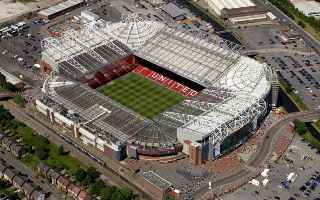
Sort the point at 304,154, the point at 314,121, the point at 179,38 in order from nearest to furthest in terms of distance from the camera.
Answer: the point at 304,154, the point at 314,121, the point at 179,38

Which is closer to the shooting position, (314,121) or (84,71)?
(314,121)

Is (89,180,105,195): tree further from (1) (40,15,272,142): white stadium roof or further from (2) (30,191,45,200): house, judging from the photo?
(1) (40,15,272,142): white stadium roof

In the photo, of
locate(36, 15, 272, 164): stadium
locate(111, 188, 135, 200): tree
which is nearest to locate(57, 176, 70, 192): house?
locate(111, 188, 135, 200): tree

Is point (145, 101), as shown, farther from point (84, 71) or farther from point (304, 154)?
point (304, 154)

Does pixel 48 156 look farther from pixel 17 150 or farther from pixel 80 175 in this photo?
pixel 80 175

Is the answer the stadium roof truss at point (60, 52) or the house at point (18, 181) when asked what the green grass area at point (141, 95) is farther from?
the house at point (18, 181)

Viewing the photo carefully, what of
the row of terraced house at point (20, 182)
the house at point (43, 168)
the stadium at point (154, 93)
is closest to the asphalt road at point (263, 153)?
the stadium at point (154, 93)

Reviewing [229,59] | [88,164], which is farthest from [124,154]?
[229,59]

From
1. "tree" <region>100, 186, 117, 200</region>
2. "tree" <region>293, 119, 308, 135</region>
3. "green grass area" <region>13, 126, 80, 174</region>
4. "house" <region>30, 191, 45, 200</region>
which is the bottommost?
"green grass area" <region>13, 126, 80, 174</region>
